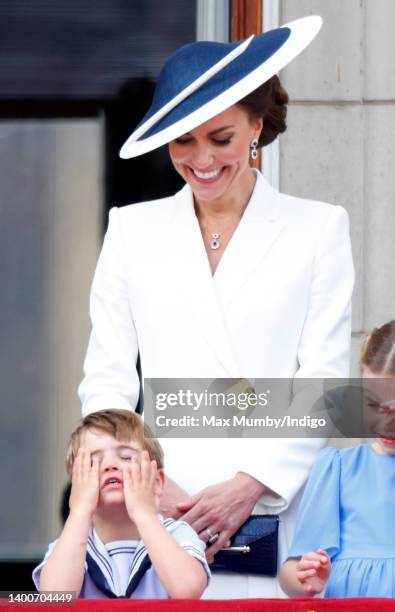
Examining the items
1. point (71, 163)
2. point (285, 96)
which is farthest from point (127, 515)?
point (71, 163)

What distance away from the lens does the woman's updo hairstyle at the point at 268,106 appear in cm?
338

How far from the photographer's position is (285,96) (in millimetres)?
3475

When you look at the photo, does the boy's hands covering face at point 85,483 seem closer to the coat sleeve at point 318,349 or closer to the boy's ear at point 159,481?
the boy's ear at point 159,481

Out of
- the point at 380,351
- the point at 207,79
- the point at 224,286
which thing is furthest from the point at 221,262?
the point at 380,351

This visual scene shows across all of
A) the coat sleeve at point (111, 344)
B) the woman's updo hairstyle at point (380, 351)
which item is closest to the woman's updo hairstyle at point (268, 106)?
the coat sleeve at point (111, 344)

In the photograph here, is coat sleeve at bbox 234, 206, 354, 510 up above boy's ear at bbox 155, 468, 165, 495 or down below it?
above

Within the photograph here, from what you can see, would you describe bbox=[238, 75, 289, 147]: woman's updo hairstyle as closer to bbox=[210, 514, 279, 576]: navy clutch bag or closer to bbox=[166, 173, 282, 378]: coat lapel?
bbox=[166, 173, 282, 378]: coat lapel

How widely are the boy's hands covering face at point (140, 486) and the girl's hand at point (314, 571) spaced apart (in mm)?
315

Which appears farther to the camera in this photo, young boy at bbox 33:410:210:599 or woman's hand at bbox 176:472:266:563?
woman's hand at bbox 176:472:266:563

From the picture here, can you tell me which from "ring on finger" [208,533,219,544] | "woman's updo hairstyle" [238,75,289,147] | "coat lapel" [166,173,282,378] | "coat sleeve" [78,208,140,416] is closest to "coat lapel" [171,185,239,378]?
"coat lapel" [166,173,282,378]

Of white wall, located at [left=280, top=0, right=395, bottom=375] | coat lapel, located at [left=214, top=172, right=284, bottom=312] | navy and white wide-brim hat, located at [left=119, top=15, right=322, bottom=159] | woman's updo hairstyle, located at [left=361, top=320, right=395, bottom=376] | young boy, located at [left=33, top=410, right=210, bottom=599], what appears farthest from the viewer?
white wall, located at [left=280, top=0, right=395, bottom=375]

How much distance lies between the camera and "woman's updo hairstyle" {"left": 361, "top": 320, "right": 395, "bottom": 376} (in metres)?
2.99

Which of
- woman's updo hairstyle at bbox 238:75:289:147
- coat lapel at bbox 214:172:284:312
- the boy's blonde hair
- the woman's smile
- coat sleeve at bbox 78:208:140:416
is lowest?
the boy's blonde hair

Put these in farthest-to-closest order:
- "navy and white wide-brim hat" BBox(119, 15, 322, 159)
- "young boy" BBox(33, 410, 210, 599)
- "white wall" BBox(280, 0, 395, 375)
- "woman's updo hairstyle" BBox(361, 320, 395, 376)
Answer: "white wall" BBox(280, 0, 395, 375) → "navy and white wide-brim hat" BBox(119, 15, 322, 159) → "woman's updo hairstyle" BBox(361, 320, 395, 376) → "young boy" BBox(33, 410, 210, 599)
